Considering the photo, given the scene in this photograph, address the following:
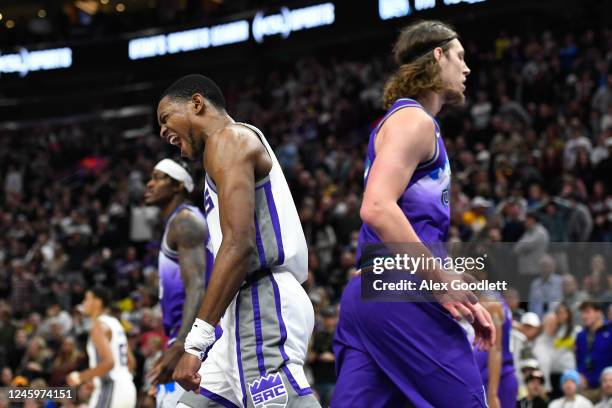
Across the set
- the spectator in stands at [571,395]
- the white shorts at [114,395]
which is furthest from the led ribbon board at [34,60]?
the spectator in stands at [571,395]

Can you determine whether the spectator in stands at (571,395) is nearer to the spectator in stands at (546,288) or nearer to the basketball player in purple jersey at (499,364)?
the spectator in stands at (546,288)

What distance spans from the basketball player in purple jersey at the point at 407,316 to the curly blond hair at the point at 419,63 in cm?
17

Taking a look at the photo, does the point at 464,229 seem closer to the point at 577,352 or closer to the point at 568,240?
the point at 568,240

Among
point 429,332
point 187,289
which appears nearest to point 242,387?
point 429,332

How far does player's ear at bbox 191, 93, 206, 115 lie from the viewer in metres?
4.24

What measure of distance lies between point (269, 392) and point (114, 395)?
513cm

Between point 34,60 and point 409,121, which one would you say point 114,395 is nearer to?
point 409,121

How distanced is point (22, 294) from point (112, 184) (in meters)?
5.04

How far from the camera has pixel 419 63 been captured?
13.7 ft

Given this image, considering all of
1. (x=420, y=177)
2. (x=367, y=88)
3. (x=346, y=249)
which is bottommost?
(x=346, y=249)

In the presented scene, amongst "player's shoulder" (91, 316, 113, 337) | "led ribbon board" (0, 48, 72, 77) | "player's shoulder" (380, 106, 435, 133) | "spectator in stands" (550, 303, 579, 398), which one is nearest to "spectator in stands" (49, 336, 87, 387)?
"player's shoulder" (91, 316, 113, 337)

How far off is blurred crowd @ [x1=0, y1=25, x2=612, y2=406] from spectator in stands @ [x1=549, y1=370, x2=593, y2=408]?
0.06 metres

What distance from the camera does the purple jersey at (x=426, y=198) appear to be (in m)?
3.90

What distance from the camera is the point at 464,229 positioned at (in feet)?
45.1
